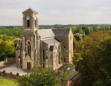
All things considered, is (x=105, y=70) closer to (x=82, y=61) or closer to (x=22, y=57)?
(x=82, y=61)

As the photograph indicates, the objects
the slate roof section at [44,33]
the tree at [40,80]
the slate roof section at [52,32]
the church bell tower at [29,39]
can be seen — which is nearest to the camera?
→ the tree at [40,80]

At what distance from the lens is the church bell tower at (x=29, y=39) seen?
128 ft

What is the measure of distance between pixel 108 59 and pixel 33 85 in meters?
10.4

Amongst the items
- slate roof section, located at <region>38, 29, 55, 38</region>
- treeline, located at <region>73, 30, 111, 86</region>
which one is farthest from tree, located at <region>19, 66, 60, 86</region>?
slate roof section, located at <region>38, 29, 55, 38</region>

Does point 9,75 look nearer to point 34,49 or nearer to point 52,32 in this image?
point 34,49

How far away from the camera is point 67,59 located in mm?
45812

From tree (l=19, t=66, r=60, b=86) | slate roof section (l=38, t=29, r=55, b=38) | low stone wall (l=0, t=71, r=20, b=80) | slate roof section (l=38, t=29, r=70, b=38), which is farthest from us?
slate roof section (l=38, t=29, r=70, b=38)

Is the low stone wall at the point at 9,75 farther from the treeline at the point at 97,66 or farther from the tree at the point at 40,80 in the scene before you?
the treeline at the point at 97,66

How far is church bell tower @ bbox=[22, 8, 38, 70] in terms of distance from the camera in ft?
128

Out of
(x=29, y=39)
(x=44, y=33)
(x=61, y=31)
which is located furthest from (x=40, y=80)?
(x=61, y=31)

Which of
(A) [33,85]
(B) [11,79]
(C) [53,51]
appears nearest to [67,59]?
(C) [53,51]

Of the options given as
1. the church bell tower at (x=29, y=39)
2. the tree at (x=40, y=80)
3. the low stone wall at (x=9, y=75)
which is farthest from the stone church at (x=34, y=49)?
the tree at (x=40, y=80)

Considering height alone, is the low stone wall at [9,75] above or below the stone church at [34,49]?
below

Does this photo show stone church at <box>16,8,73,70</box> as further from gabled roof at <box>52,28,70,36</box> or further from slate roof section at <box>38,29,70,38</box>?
gabled roof at <box>52,28,70,36</box>
